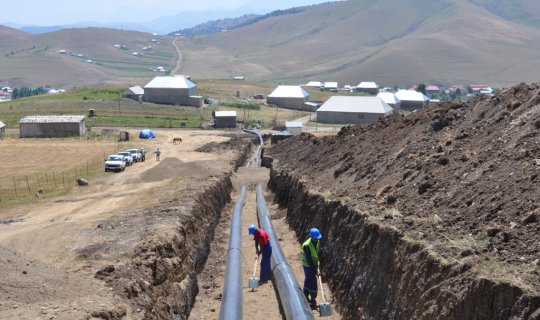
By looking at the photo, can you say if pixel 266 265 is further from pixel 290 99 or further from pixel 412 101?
pixel 412 101

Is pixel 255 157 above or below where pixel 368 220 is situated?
below

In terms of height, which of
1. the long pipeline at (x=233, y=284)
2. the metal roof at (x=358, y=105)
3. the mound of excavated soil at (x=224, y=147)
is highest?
the metal roof at (x=358, y=105)

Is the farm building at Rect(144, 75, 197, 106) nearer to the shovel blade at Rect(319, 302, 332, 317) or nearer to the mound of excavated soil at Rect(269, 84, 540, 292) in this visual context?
the mound of excavated soil at Rect(269, 84, 540, 292)

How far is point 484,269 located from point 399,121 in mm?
22136

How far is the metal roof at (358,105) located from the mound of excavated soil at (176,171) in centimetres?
5619

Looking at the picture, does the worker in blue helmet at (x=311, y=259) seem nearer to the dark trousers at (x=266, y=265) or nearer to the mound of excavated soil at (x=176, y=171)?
the dark trousers at (x=266, y=265)

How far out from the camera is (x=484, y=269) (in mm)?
10797

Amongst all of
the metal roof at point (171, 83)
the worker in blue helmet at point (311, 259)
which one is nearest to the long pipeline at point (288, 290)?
the worker in blue helmet at point (311, 259)

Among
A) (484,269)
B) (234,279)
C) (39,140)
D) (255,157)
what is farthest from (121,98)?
(484,269)

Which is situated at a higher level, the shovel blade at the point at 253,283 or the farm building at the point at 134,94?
the farm building at the point at 134,94

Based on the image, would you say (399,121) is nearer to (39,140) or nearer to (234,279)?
(234,279)

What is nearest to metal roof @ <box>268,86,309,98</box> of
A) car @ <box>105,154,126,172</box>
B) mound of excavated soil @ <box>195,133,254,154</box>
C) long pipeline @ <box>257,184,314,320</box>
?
mound of excavated soil @ <box>195,133,254,154</box>

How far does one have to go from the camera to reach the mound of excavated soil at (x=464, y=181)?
12070 millimetres

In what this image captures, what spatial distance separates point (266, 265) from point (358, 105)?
8305 centimetres
